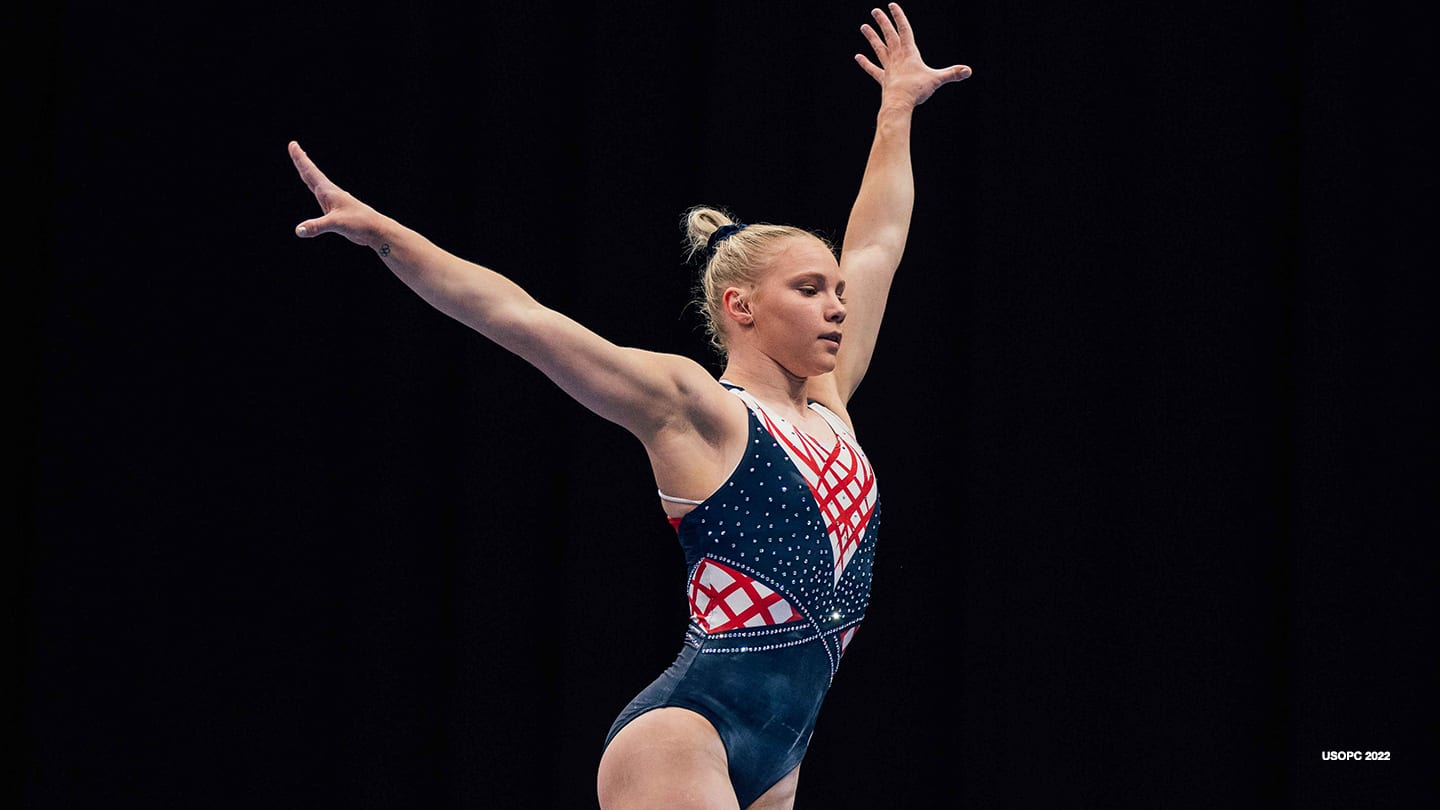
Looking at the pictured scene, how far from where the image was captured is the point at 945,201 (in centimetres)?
298

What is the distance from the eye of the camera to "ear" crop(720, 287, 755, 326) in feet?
7.13

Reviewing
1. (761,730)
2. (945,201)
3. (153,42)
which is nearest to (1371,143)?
(945,201)

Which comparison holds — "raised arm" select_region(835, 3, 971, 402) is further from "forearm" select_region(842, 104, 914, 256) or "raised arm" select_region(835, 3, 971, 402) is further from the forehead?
the forehead

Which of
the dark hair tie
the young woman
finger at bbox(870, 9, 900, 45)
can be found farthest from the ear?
finger at bbox(870, 9, 900, 45)

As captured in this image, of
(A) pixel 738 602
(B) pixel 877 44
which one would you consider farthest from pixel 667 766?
(B) pixel 877 44

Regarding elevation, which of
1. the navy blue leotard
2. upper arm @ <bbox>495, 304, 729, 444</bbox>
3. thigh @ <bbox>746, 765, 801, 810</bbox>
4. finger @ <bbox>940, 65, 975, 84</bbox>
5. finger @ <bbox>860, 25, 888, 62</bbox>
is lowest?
thigh @ <bbox>746, 765, 801, 810</bbox>

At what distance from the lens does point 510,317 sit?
1788mm

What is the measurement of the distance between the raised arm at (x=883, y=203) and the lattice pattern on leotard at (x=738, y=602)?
0.50 metres

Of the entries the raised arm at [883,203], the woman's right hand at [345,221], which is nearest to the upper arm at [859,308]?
the raised arm at [883,203]

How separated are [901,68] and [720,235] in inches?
21.8

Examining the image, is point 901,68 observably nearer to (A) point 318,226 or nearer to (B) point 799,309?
(B) point 799,309

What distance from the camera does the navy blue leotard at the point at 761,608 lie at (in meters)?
1.91

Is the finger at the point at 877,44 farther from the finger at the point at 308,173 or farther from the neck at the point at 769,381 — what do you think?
the finger at the point at 308,173

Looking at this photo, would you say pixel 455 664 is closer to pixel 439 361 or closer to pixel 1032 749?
pixel 439 361
